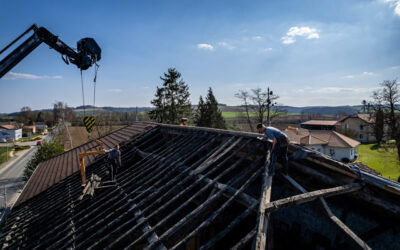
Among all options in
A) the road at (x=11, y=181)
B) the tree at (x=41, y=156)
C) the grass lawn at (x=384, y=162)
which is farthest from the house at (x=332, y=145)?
the road at (x=11, y=181)

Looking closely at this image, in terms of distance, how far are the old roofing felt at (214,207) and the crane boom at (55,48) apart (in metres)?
5.03

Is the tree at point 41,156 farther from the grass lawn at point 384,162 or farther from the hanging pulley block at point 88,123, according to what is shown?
the grass lawn at point 384,162

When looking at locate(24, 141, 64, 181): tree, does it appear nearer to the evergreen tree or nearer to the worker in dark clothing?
the worker in dark clothing

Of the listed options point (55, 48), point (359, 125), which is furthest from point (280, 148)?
point (359, 125)

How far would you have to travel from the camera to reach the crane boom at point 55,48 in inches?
286

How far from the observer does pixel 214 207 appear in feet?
19.0

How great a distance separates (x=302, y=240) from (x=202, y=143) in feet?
13.2

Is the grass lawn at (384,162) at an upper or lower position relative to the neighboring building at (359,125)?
lower

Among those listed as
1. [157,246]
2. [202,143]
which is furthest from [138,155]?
[157,246]

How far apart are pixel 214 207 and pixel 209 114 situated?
38.6 m

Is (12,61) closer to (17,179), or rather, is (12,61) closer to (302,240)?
(302,240)

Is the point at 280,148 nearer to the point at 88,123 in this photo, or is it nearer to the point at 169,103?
the point at 88,123

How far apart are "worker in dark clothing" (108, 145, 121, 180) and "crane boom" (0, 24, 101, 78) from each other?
15.7 ft

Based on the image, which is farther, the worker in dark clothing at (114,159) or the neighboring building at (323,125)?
the neighboring building at (323,125)
